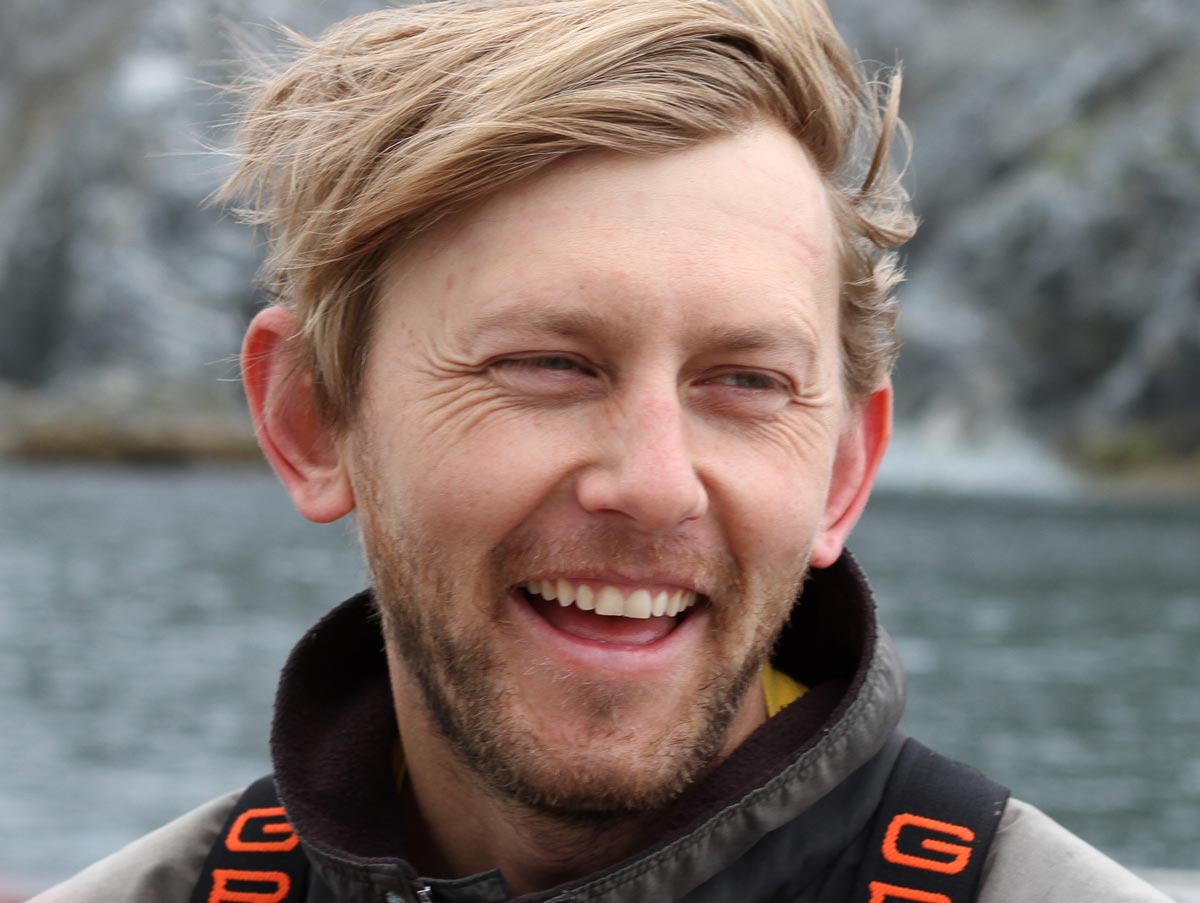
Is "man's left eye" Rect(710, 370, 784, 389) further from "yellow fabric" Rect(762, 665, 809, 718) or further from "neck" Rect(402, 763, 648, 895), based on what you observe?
"neck" Rect(402, 763, 648, 895)

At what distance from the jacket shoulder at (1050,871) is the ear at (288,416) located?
114 centimetres

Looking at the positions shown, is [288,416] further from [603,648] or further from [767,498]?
[767,498]

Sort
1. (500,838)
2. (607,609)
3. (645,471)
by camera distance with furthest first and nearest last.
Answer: (500,838)
(607,609)
(645,471)

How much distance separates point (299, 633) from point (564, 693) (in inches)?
2107

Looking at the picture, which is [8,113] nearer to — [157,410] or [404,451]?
[157,410]

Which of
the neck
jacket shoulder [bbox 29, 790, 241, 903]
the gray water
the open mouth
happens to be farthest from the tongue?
the gray water

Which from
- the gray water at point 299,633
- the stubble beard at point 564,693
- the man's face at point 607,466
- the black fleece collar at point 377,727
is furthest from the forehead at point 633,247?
the gray water at point 299,633

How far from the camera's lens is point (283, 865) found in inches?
96.1

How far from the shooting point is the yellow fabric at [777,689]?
2525 mm

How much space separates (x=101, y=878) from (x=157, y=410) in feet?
345

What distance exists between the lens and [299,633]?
54.2m

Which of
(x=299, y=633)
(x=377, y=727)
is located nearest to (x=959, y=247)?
(x=299, y=633)

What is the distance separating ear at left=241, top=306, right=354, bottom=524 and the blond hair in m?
0.04

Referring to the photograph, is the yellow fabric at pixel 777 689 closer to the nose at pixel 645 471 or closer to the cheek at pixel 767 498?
the cheek at pixel 767 498
